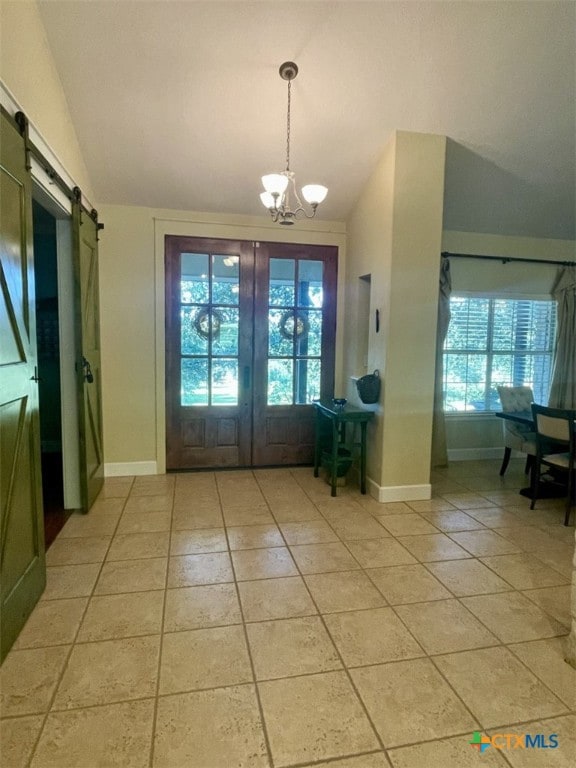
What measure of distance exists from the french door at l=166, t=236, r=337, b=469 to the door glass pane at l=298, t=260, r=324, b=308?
1 cm

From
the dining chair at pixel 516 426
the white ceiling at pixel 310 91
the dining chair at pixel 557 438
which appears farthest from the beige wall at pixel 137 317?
the dining chair at pixel 557 438

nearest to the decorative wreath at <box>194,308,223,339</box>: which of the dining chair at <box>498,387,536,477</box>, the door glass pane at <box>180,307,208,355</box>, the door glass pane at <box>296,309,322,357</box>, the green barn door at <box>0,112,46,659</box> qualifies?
the door glass pane at <box>180,307,208,355</box>

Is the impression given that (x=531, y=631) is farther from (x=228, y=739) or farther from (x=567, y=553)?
(x=228, y=739)

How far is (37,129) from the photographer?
235cm

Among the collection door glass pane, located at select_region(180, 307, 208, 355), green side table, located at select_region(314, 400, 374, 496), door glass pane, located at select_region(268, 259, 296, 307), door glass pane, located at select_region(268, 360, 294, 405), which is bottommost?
green side table, located at select_region(314, 400, 374, 496)

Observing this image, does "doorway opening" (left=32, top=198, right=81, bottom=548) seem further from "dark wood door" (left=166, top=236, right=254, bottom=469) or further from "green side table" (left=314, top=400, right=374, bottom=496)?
"green side table" (left=314, top=400, right=374, bottom=496)

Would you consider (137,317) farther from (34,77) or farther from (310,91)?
(310,91)

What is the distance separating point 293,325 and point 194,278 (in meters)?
1.08

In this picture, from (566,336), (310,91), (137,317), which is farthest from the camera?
(566,336)

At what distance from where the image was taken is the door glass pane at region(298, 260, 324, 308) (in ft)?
14.6

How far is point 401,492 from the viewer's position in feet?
12.2

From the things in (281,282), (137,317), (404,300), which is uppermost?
(281,282)

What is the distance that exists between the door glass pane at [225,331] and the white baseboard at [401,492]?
1.90 m

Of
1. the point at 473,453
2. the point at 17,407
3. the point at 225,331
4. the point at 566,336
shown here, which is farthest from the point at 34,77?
the point at 566,336
